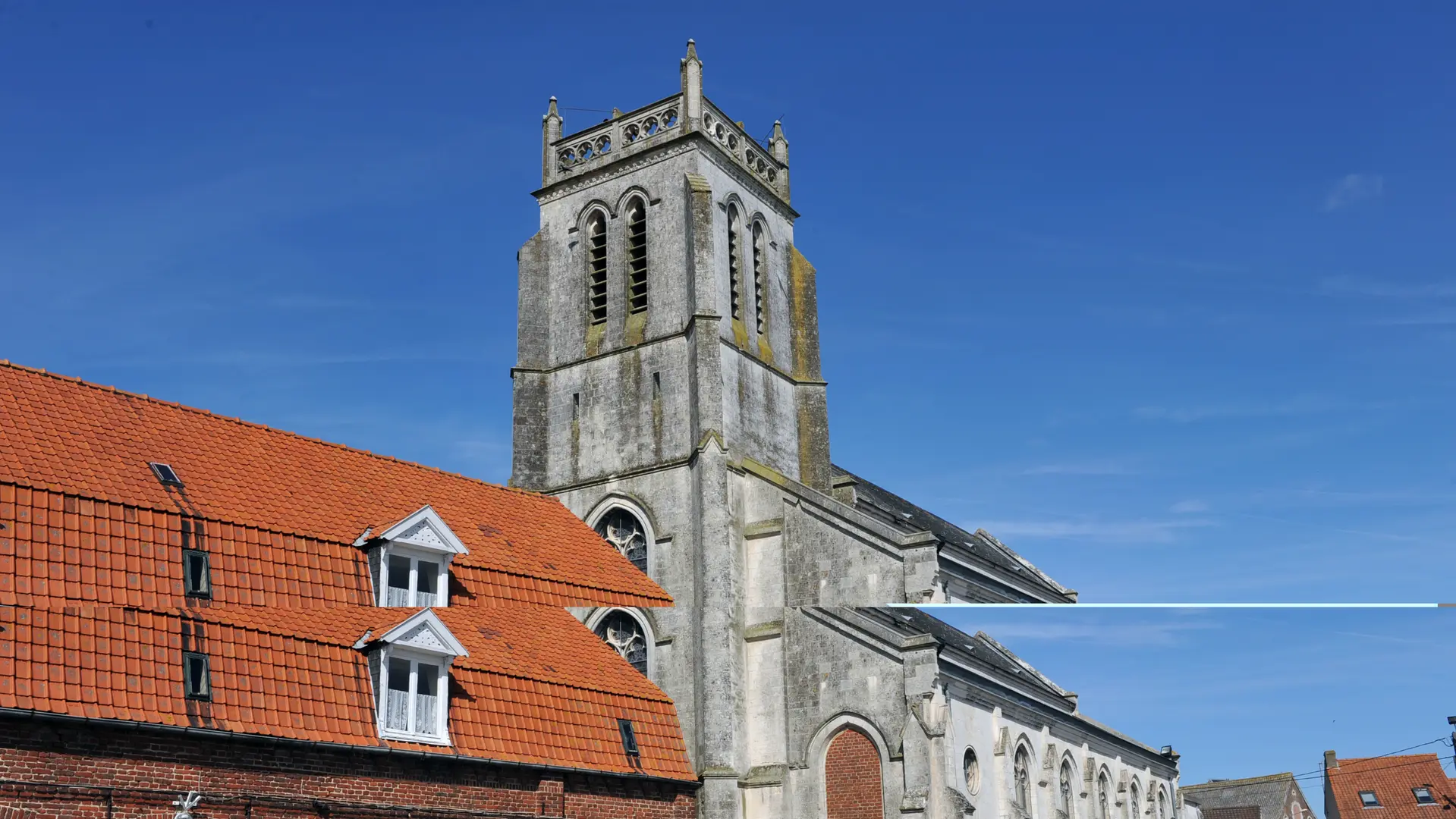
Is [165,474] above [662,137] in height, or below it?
below

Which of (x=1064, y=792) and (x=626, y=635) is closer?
(x=1064, y=792)

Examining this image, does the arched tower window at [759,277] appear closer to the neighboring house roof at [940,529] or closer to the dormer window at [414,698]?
the neighboring house roof at [940,529]

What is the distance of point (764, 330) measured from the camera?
35031 millimetres

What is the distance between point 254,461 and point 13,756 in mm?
8318

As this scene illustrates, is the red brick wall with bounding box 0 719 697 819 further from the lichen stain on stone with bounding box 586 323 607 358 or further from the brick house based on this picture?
the lichen stain on stone with bounding box 586 323 607 358

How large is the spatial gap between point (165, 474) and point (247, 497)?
5.08 ft

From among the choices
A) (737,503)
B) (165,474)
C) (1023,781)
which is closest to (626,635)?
(737,503)

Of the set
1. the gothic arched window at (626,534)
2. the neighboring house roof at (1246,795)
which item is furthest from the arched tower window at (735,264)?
the neighboring house roof at (1246,795)

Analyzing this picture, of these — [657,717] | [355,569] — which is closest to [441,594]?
[355,569]

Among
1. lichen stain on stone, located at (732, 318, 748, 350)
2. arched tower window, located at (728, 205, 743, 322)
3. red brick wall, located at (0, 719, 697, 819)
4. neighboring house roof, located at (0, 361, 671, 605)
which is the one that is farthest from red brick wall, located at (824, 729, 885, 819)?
arched tower window, located at (728, 205, 743, 322)

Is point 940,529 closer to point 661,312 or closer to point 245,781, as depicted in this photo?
point 661,312

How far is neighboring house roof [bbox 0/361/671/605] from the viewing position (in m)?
20.1

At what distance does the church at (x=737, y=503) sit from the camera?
2769cm

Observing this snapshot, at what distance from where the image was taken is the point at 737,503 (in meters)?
30.9
